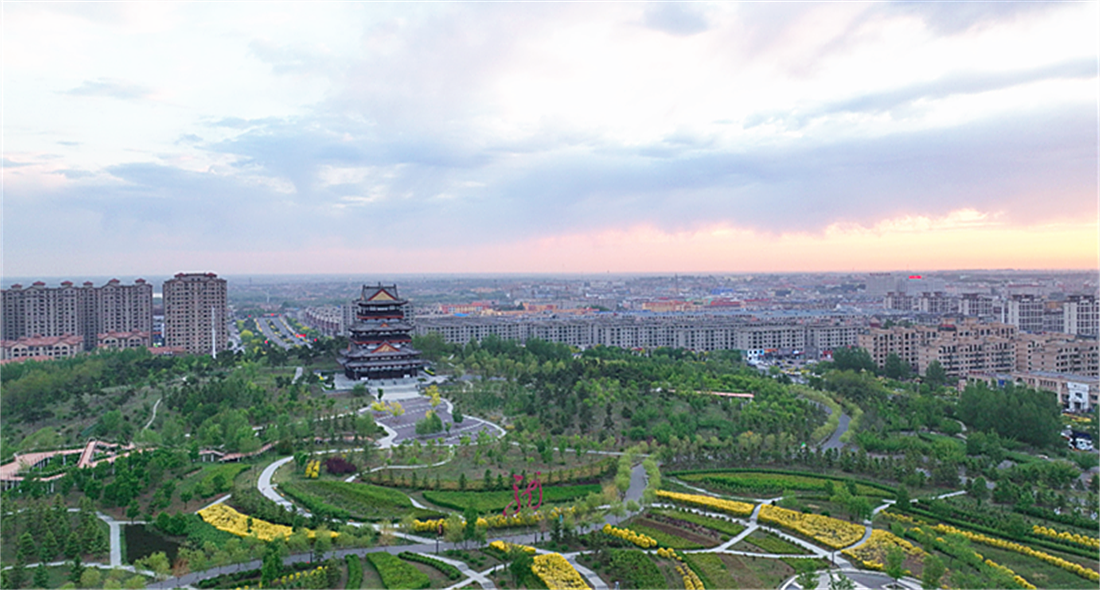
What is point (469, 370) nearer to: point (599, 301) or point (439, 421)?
point (439, 421)

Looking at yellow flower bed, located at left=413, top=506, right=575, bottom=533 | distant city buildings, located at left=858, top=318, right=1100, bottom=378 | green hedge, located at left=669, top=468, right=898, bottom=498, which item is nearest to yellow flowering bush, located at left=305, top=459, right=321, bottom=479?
yellow flower bed, located at left=413, top=506, right=575, bottom=533

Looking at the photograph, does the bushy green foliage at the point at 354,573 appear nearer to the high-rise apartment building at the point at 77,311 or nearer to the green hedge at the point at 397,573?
the green hedge at the point at 397,573

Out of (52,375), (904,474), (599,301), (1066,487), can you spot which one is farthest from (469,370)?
(599,301)

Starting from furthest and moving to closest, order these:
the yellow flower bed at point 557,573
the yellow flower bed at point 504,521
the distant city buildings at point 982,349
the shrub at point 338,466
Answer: the distant city buildings at point 982,349 < the shrub at point 338,466 < the yellow flower bed at point 504,521 < the yellow flower bed at point 557,573

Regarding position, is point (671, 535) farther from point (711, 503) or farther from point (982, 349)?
point (982, 349)

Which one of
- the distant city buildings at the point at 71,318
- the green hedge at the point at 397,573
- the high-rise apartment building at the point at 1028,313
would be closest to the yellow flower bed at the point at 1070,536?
the green hedge at the point at 397,573
